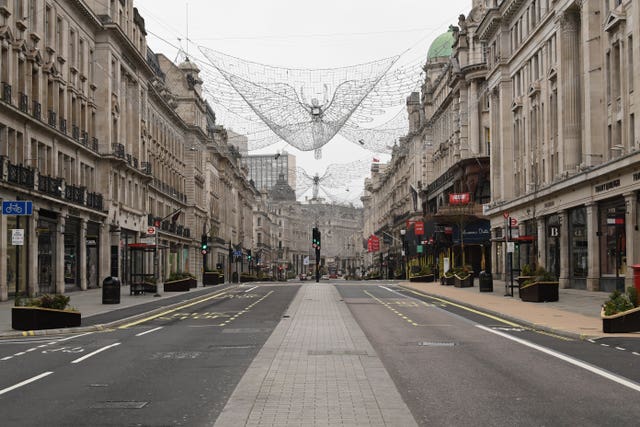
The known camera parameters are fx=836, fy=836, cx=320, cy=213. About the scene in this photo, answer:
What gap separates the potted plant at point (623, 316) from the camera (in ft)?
71.3

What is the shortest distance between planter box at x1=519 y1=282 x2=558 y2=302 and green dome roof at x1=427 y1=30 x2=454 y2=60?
228 feet

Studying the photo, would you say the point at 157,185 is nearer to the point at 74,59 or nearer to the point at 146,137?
the point at 146,137

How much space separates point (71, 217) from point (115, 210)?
10.7 meters

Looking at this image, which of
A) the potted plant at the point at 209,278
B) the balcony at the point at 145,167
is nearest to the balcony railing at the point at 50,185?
the potted plant at the point at 209,278

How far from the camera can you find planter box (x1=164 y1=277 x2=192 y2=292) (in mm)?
54125

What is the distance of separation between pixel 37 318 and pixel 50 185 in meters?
24.9

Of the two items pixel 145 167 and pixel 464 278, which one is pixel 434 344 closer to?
pixel 464 278

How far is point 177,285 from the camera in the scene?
5453 centimetres

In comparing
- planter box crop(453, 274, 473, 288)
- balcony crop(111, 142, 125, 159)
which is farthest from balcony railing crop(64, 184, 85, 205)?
planter box crop(453, 274, 473, 288)

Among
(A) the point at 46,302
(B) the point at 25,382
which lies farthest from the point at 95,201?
(B) the point at 25,382

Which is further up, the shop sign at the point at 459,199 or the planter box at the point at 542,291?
the shop sign at the point at 459,199

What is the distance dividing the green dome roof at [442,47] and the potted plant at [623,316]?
84.3 meters

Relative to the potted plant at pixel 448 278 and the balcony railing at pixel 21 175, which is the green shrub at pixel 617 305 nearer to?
the balcony railing at pixel 21 175

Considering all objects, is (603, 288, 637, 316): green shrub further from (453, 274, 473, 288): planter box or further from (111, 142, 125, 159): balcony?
(111, 142, 125, 159): balcony
